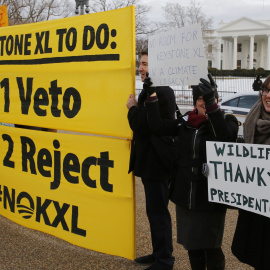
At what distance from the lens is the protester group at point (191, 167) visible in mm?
2490

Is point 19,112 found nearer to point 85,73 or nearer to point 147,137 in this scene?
point 85,73

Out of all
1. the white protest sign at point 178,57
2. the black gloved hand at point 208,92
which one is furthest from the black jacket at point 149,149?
the black gloved hand at point 208,92

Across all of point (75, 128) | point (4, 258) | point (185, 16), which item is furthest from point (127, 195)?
point (185, 16)

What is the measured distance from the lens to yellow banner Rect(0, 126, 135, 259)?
3566 mm

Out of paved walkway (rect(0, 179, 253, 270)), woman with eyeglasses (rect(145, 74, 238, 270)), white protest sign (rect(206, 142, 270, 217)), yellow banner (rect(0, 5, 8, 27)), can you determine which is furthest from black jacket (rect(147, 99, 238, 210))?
yellow banner (rect(0, 5, 8, 27))

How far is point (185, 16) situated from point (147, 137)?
1643 inches

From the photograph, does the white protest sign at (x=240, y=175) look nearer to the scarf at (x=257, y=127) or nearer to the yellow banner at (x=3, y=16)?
the scarf at (x=257, y=127)

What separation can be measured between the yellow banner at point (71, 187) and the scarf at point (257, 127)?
1.24 meters

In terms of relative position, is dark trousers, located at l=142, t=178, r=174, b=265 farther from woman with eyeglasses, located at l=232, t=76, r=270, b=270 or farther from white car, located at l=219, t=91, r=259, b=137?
white car, located at l=219, t=91, r=259, b=137

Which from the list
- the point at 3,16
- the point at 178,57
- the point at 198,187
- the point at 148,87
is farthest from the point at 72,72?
the point at 3,16

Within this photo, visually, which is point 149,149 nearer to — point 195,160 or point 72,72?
point 195,160

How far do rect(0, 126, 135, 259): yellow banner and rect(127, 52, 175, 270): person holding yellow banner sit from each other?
0.19 meters

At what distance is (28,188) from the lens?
4277 mm

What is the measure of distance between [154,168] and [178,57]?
958 mm
